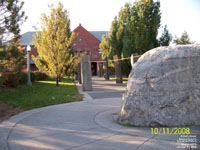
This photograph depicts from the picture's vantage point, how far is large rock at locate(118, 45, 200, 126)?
475 centimetres

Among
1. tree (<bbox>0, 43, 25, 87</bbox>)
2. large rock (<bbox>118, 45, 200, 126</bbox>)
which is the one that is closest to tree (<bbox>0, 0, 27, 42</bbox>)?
tree (<bbox>0, 43, 25, 87</bbox>)

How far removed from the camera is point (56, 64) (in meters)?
17.5

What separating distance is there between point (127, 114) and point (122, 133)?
78 centimetres

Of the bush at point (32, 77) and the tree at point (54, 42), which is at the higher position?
the tree at point (54, 42)

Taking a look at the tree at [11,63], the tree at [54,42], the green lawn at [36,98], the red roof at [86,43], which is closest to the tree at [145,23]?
the tree at [54,42]

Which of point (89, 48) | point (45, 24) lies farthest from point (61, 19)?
point (89, 48)

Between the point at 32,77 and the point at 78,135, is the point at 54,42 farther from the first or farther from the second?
the point at 78,135

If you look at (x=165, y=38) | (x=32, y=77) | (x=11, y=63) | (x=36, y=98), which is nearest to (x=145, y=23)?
(x=165, y=38)

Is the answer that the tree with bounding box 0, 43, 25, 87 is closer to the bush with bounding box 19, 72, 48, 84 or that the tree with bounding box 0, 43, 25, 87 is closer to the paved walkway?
the bush with bounding box 19, 72, 48, 84

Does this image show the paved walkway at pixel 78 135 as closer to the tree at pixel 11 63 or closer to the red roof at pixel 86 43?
the tree at pixel 11 63

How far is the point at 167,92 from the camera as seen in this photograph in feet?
16.0

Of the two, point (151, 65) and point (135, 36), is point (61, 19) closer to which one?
point (135, 36)

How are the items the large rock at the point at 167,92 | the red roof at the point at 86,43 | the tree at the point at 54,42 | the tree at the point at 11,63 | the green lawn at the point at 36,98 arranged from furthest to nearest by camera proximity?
the red roof at the point at 86,43, the tree at the point at 54,42, the tree at the point at 11,63, the green lawn at the point at 36,98, the large rock at the point at 167,92

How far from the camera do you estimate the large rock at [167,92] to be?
15.6 ft
